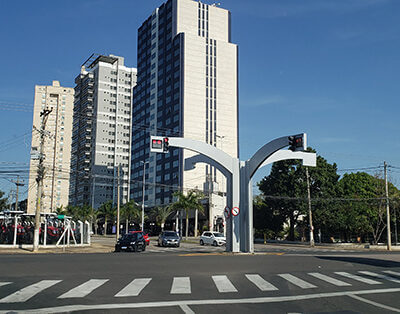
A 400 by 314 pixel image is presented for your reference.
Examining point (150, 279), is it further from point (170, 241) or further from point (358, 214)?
point (358, 214)

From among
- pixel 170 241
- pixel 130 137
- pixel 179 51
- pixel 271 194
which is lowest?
pixel 170 241

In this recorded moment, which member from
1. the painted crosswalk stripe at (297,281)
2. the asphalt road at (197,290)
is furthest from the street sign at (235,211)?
the painted crosswalk stripe at (297,281)

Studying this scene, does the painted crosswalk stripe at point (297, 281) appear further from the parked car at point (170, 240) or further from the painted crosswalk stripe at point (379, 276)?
the parked car at point (170, 240)

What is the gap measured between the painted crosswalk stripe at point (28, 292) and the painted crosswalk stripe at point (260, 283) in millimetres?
5764

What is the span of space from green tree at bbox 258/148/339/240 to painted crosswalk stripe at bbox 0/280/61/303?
5327 centimetres

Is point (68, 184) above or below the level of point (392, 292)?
above

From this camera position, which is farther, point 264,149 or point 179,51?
point 179,51

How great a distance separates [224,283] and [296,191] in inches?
2079

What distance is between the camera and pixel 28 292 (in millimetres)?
10430

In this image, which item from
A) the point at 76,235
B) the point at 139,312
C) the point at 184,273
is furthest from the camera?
the point at 76,235

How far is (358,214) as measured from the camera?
62.8 metres

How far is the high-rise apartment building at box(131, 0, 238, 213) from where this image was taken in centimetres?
11119

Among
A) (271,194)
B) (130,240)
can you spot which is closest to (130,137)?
(271,194)

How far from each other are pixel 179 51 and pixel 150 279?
107m
